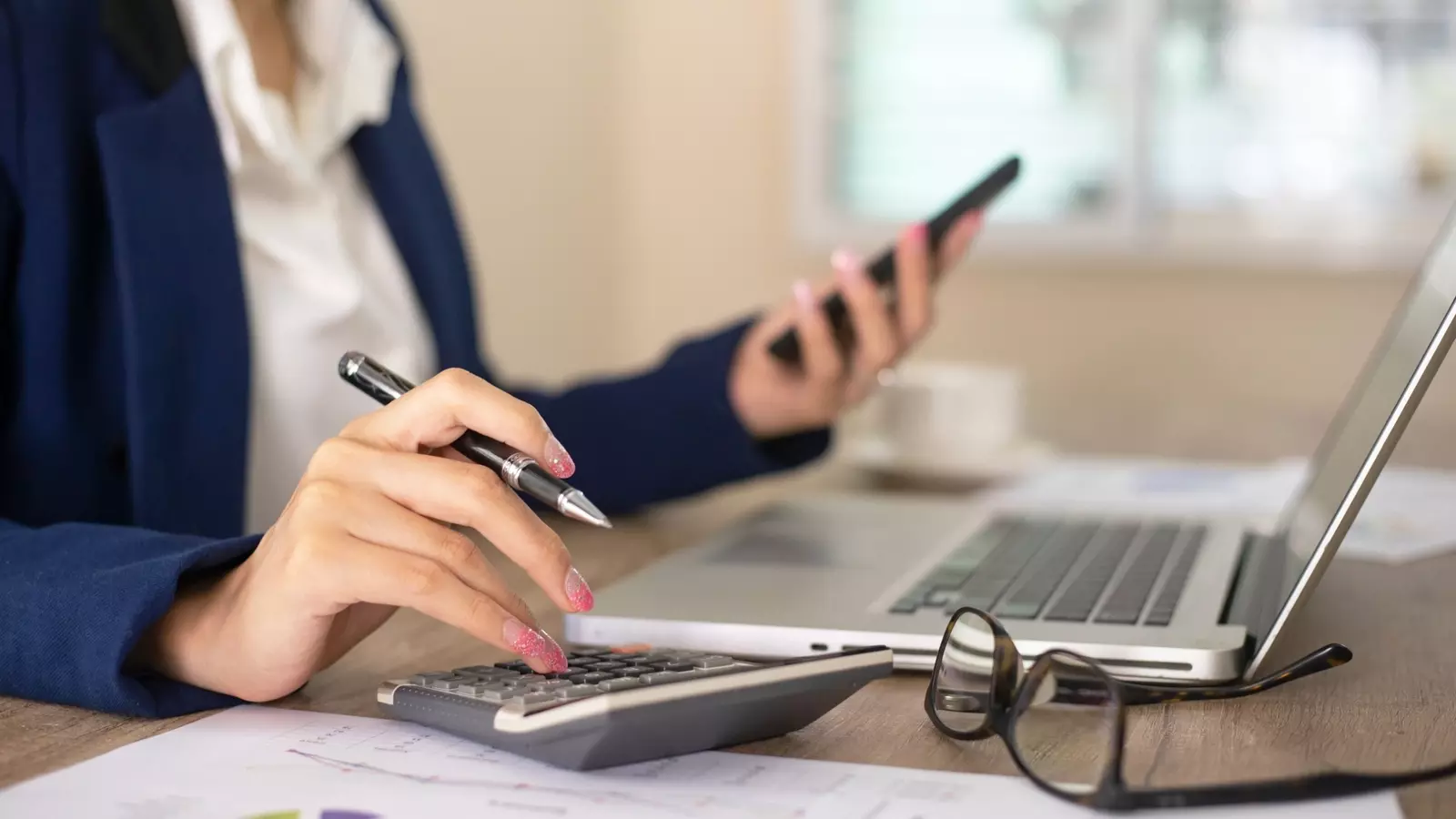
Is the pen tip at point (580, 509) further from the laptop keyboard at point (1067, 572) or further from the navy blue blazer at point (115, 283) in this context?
the navy blue blazer at point (115, 283)

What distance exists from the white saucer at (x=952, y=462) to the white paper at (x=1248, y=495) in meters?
0.02

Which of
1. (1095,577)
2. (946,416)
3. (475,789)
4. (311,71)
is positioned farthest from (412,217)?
(475,789)

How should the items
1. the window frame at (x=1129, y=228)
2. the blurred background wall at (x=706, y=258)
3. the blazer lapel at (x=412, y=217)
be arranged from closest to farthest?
1. the blazer lapel at (x=412, y=217)
2. the blurred background wall at (x=706, y=258)
3. the window frame at (x=1129, y=228)

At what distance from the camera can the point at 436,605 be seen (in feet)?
1.86

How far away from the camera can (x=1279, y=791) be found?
485mm

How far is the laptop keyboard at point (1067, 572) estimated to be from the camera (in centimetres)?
70

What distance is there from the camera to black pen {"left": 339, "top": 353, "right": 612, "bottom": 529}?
0.57m

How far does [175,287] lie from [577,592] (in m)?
0.43

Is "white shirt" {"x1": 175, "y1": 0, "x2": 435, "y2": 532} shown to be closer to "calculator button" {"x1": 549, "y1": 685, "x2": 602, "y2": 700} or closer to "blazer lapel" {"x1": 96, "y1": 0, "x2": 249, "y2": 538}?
"blazer lapel" {"x1": 96, "y1": 0, "x2": 249, "y2": 538}

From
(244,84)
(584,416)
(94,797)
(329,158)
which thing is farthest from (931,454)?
(94,797)

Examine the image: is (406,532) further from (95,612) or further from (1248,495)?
(1248,495)

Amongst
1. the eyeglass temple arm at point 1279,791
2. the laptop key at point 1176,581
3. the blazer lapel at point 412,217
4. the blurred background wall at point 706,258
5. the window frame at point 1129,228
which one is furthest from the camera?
the window frame at point 1129,228

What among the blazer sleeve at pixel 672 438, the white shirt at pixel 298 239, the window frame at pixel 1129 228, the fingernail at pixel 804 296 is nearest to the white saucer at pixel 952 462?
the blazer sleeve at pixel 672 438

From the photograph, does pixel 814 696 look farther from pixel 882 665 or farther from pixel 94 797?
pixel 94 797
